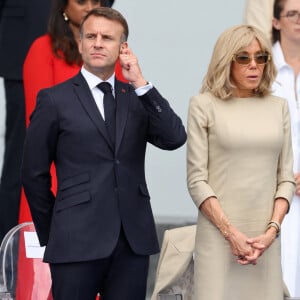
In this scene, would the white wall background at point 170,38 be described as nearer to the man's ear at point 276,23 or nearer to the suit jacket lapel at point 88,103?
the man's ear at point 276,23

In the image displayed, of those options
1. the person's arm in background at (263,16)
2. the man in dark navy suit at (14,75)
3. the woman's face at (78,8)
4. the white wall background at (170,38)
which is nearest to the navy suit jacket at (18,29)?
the man in dark navy suit at (14,75)

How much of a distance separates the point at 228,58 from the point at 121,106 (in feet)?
1.91

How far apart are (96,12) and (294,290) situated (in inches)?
81.3

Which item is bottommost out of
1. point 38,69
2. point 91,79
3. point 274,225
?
point 274,225

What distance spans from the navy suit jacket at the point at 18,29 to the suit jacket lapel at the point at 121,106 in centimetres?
192

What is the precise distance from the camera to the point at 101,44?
5.69m

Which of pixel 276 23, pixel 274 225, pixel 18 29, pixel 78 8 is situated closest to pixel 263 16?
pixel 276 23

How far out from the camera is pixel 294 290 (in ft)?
23.3

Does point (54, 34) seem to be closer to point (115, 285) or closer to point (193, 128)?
point (193, 128)

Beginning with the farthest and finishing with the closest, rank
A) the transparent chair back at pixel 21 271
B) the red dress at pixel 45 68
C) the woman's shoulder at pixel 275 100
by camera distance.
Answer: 1. the red dress at pixel 45 68
2. the transparent chair back at pixel 21 271
3. the woman's shoulder at pixel 275 100

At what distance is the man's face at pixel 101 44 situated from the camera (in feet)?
18.7

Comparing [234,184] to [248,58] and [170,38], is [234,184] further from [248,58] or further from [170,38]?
[170,38]

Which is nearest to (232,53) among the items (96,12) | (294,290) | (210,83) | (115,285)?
(210,83)

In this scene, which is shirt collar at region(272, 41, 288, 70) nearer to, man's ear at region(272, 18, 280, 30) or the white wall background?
man's ear at region(272, 18, 280, 30)
